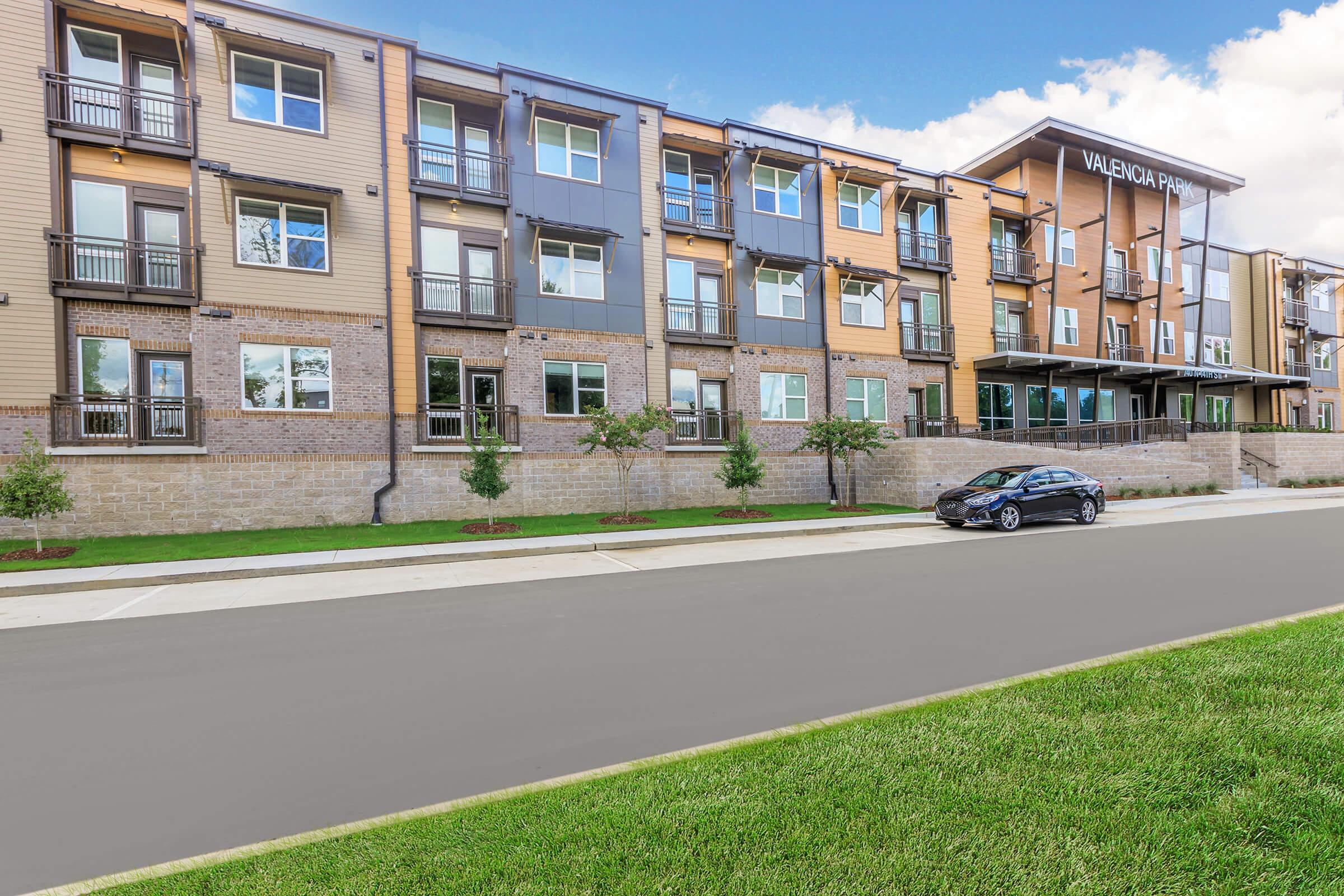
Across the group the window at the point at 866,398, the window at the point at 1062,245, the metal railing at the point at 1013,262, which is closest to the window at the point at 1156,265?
the window at the point at 1062,245

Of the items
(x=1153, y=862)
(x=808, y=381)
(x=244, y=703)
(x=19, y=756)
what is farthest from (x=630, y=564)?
(x=808, y=381)

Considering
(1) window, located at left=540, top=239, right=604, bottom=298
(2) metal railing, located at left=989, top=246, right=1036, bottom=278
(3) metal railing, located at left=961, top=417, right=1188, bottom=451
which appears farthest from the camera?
(2) metal railing, located at left=989, top=246, right=1036, bottom=278

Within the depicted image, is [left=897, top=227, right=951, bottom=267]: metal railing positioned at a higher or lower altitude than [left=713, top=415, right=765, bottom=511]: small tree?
higher

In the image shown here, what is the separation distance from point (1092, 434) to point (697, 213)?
64.2 ft

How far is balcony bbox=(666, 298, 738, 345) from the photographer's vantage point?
21.1m

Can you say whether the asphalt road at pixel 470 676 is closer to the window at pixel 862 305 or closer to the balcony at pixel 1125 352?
the window at pixel 862 305

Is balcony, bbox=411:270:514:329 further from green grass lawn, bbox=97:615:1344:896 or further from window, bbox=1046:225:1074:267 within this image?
window, bbox=1046:225:1074:267

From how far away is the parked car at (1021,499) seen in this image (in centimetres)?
1577

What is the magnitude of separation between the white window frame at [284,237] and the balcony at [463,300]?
2.21 m

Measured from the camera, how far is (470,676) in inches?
214

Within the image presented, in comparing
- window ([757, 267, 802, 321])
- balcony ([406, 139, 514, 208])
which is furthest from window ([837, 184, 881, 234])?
balcony ([406, 139, 514, 208])

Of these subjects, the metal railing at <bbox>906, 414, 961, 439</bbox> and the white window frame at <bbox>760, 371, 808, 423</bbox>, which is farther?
the metal railing at <bbox>906, 414, 961, 439</bbox>

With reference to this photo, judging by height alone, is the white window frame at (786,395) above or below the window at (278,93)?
below

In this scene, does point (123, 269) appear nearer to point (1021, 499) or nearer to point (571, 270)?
point (571, 270)
